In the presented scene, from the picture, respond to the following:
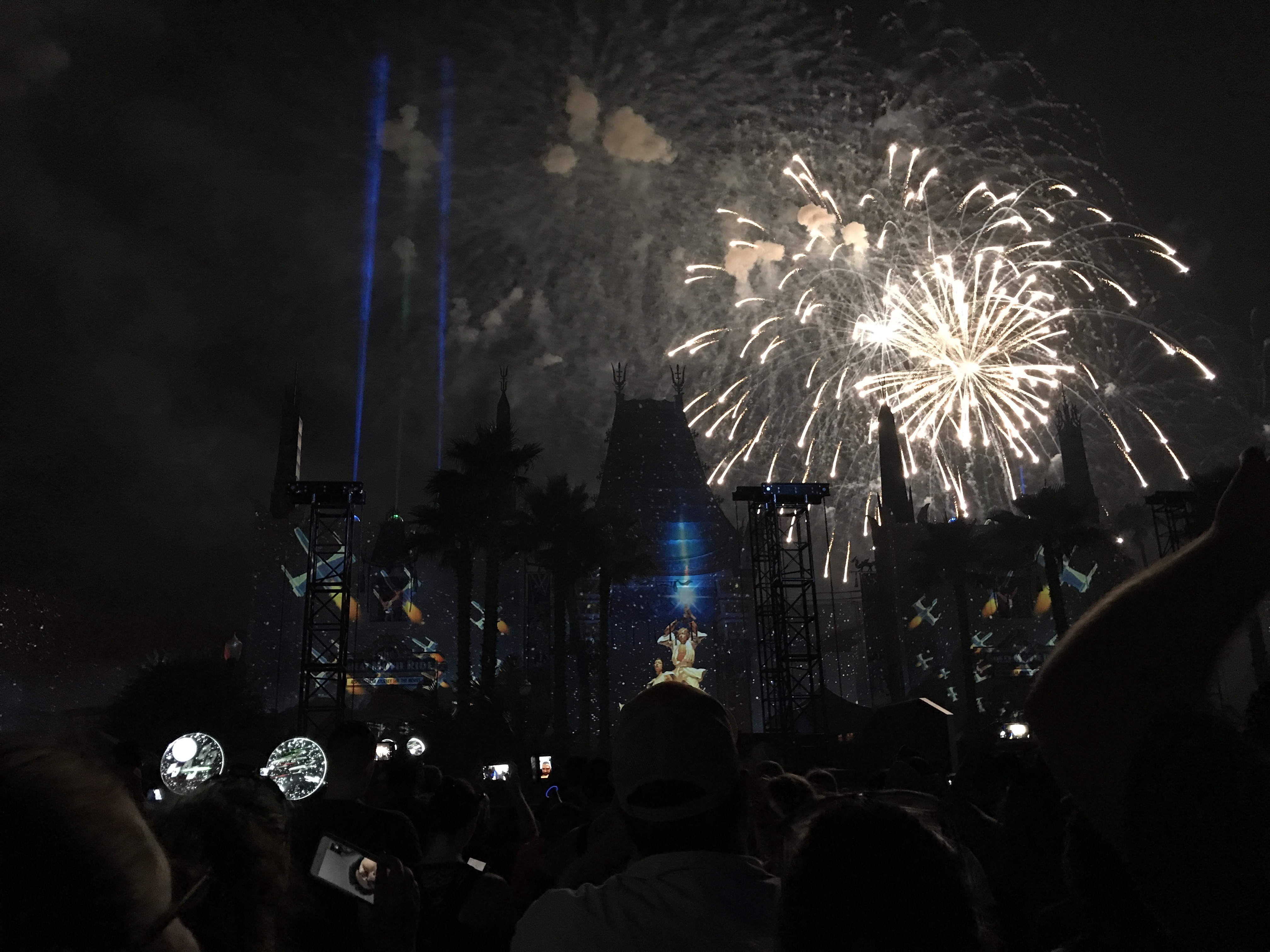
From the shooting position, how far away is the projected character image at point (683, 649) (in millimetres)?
50531

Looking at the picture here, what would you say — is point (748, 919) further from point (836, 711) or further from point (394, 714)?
point (394, 714)

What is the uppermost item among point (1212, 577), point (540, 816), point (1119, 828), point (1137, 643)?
point (1212, 577)

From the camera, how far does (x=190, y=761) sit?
7.09 metres

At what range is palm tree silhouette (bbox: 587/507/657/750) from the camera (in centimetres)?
3212

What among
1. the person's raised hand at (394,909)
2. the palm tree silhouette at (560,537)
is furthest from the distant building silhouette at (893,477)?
the person's raised hand at (394,909)

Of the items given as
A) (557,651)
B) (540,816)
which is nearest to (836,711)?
(557,651)

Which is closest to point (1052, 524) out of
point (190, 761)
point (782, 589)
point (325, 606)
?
point (782, 589)

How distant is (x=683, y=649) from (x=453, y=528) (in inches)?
1066

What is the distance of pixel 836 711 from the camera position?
115ft

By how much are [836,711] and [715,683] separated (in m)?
21.8

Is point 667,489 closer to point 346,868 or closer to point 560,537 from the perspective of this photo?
point 560,537

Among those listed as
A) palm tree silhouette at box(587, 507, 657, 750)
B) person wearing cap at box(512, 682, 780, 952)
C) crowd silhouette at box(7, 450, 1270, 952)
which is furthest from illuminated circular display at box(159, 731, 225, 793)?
palm tree silhouette at box(587, 507, 657, 750)

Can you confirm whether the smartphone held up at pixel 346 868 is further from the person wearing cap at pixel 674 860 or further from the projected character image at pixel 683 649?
the projected character image at pixel 683 649

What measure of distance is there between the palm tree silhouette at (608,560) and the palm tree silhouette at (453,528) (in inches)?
223
